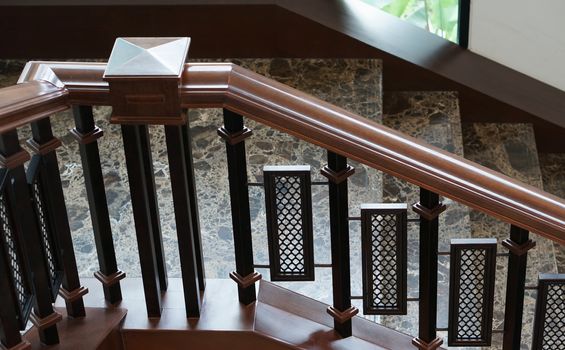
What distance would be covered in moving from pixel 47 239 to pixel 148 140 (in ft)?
1.12

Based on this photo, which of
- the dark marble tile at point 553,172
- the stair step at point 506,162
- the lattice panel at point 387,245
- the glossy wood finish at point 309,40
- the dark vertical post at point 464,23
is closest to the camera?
the lattice panel at point 387,245

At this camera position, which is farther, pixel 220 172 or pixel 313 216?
pixel 220 172

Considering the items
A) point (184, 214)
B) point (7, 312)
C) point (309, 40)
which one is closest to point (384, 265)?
point (184, 214)

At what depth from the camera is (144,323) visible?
7.00 ft

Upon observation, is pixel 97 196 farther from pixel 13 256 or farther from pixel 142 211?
pixel 13 256

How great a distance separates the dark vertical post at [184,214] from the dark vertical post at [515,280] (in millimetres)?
758

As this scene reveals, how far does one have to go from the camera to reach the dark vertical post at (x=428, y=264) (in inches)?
80.8

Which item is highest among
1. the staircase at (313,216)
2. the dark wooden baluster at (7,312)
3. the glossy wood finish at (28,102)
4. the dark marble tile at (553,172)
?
the glossy wood finish at (28,102)

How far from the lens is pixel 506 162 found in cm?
427

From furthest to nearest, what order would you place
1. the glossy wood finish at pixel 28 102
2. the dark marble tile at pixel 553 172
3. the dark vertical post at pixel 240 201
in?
the dark marble tile at pixel 553 172, the dark vertical post at pixel 240 201, the glossy wood finish at pixel 28 102

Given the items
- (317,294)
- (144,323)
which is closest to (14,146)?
(144,323)

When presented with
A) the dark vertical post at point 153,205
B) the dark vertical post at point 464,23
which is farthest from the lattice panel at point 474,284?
the dark vertical post at point 464,23

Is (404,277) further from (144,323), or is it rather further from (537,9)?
(537,9)

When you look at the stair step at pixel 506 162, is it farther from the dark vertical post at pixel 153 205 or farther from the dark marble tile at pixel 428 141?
the dark vertical post at pixel 153 205
